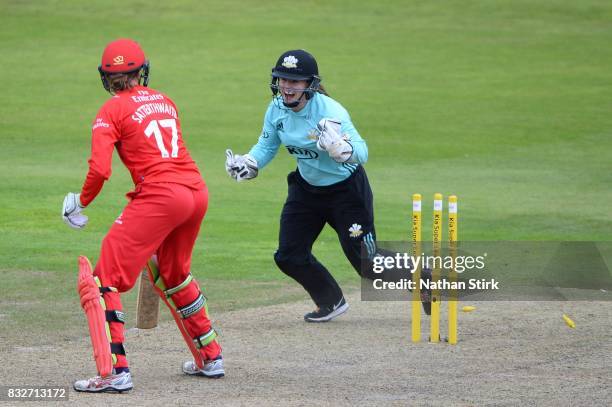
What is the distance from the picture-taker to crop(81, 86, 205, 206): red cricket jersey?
7250mm

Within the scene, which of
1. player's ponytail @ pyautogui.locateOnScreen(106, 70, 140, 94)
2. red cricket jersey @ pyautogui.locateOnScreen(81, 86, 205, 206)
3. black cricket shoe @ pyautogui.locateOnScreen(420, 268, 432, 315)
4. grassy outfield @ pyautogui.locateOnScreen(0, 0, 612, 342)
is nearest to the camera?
red cricket jersey @ pyautogui.locateOnScreen(81, 86, 205, 206)

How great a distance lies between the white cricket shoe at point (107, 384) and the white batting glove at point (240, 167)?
2.24 m

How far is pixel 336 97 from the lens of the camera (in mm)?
26094

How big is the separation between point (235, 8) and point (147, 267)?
28.6 meters

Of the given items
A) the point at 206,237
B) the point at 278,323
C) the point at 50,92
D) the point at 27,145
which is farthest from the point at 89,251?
the point at 50,92

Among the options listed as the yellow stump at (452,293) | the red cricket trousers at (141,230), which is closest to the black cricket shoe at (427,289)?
the yellow stump at (452,293)

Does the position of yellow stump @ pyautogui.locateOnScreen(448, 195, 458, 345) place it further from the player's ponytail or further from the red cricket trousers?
the player's ponytail

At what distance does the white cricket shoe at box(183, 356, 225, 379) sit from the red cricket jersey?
3.57ft

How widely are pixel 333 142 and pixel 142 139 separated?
5.15 ft

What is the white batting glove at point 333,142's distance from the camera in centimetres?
847

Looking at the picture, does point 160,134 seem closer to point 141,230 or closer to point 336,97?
point 141,230

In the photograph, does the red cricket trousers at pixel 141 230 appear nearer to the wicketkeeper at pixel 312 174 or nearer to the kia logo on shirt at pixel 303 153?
the wicketkeeper at pixel 312 174

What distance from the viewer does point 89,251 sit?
12.8 m

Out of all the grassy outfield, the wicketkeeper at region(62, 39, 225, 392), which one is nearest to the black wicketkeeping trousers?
the grassy outfield
